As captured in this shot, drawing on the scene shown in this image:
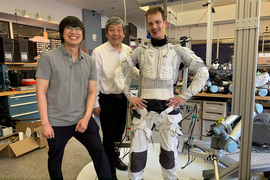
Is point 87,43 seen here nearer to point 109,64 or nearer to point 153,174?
point 109,64

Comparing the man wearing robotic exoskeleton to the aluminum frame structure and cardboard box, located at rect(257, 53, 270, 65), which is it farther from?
cardboard box, located at rect(257, 53, 270, 65)

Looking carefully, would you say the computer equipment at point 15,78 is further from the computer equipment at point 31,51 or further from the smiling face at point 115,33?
the smiling face at point 115,33

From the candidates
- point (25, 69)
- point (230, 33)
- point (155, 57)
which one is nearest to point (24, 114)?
point (25, 69)

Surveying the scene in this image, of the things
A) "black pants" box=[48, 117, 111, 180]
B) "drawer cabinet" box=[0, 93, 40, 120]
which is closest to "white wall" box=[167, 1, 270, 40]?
"drawer cabinet" box=[0, 93, 40, 120]

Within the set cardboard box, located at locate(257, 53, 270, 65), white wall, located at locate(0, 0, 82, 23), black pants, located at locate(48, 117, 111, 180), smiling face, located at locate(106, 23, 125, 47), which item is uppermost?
white wall, located at locate(0, 0, 82, 23)

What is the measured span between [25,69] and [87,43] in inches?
100

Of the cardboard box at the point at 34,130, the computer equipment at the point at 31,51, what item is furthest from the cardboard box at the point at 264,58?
the computer equipment at the point at 31,51

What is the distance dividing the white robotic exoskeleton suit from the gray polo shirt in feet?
1.60

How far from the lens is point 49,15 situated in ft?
15.4

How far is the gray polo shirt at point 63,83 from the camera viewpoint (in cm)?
124

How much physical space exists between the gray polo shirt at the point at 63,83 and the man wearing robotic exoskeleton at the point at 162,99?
0.43 metres

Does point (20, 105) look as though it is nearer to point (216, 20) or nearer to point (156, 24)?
point (156, 24)

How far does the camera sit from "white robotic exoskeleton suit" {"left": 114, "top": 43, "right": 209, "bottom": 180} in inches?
57.6

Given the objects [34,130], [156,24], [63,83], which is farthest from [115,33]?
[34,130]
